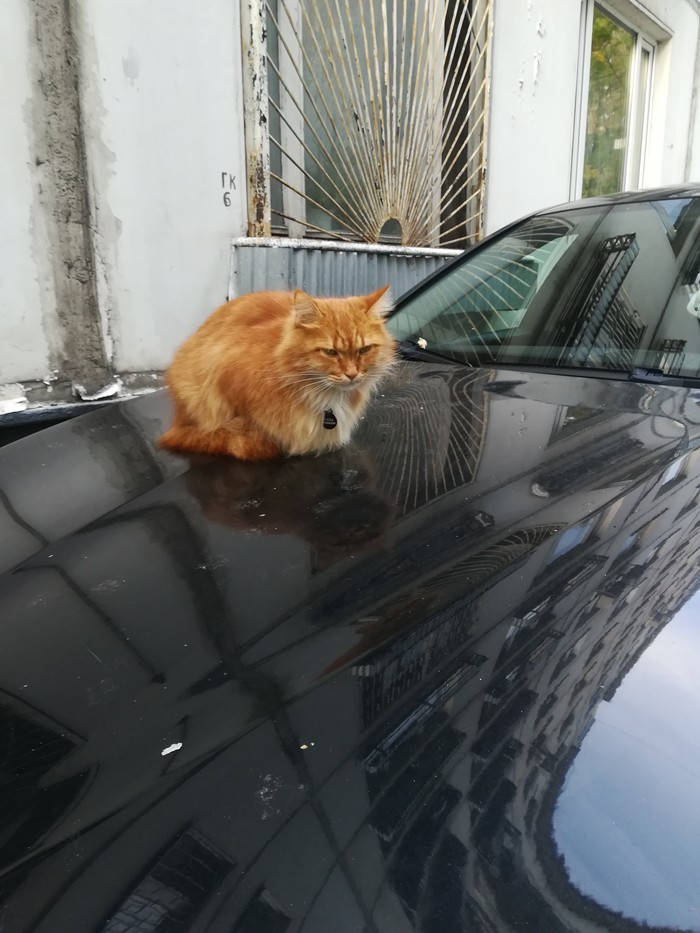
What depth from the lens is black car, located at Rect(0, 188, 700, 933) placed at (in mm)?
556

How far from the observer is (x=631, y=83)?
776 centimetres

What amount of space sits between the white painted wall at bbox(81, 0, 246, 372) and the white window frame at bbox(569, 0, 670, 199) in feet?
13.9

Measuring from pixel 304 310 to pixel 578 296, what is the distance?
0.96 metres

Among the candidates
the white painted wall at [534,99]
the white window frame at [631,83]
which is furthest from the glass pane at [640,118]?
the white painted wall at [534,99]

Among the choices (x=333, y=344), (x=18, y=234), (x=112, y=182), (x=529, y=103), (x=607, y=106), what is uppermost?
(x=607, y=106)

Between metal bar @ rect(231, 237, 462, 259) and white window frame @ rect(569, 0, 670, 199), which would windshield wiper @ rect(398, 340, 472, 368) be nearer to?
metal bar @ rect(231, 237, 462, 259)

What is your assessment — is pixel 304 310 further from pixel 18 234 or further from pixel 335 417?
pixel 18 234

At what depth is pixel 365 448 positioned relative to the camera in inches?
58.4

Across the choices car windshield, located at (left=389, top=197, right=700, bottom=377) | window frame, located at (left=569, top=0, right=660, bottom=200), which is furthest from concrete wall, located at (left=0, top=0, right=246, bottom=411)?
window frame, located at (left=569, top=0, right=660, bottom=200)

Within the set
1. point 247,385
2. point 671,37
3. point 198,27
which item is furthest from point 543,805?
point 671,37

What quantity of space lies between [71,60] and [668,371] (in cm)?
288

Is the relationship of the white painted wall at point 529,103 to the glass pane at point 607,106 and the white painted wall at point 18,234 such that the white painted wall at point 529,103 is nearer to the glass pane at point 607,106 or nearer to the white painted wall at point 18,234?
the glass pane at point 607,106

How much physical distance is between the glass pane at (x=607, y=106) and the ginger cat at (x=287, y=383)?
6.75 m

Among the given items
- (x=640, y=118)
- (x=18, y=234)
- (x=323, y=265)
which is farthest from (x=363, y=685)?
(x=640, y=118)
